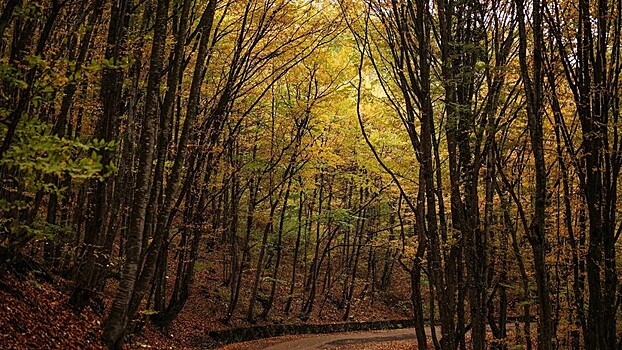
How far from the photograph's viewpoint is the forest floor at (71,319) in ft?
26.6

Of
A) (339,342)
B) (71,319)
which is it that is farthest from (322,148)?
(71,319)

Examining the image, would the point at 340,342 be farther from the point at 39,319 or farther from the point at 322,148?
the point at 39,319

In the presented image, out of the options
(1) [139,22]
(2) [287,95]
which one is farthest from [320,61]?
(1) [139,22]

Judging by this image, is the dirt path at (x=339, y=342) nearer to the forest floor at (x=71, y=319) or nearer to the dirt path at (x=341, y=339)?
the dirt path at (x=341, y=339)

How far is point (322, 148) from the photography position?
19859 millimetres

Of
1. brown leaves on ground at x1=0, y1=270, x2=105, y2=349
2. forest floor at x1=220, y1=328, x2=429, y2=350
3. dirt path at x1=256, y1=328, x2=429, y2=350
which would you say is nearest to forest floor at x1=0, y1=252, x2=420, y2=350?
brown leaves on ground at x1=0, y1=270, x2=105, y2=349

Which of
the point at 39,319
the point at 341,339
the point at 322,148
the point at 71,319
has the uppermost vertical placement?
the point at 322,148

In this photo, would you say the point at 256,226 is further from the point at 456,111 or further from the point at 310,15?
the point at 456,111

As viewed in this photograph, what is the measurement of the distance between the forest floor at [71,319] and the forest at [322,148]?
0.25ft

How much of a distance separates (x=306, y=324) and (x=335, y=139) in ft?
29.0

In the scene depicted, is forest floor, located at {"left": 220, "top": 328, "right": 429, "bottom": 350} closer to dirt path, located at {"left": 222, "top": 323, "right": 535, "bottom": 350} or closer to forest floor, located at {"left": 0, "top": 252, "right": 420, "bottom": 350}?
dirt path, located at {"left": 222, "top": 323, "right": 535, "bottom": 350}

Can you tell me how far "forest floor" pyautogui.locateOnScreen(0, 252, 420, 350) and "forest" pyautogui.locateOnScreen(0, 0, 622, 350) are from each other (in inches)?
3.0

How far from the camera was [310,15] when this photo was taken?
1477 centimetres

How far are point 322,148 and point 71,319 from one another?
1181cm
